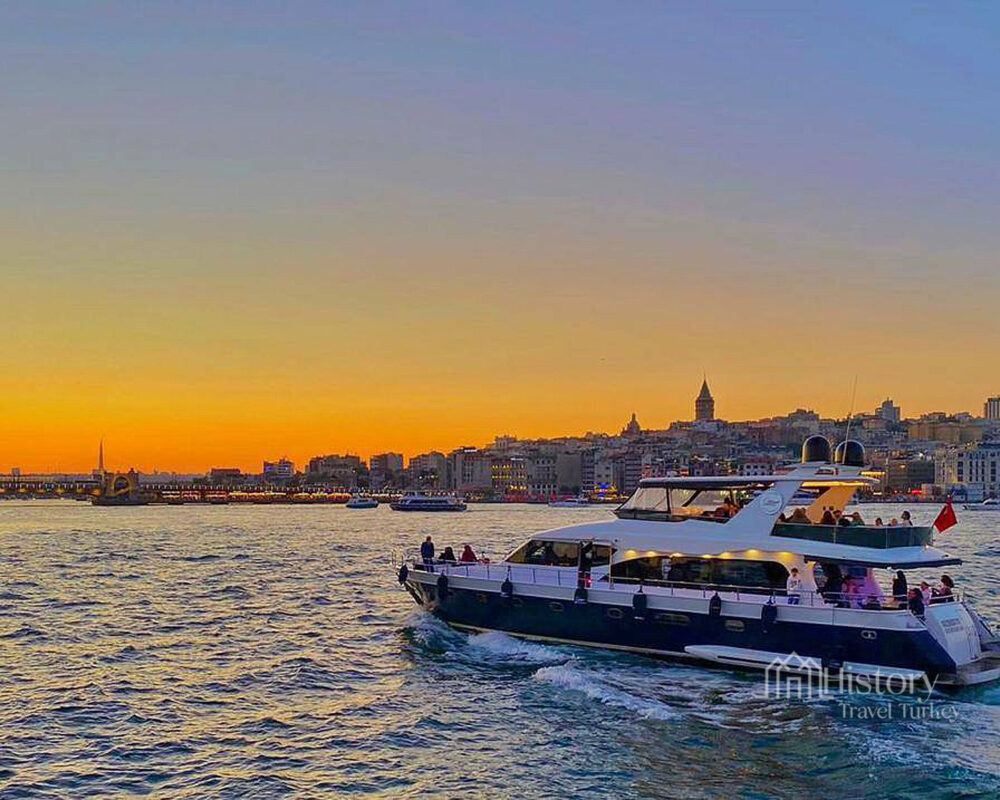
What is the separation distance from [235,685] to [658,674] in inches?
329

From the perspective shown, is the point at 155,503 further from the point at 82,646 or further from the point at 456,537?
the point at 82,646

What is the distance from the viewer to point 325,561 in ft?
173

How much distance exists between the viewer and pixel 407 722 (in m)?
18.2

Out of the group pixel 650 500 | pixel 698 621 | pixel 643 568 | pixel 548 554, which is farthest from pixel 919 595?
pixel 548 554

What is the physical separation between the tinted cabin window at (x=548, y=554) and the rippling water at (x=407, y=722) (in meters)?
1.96

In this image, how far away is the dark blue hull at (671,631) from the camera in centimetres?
1948

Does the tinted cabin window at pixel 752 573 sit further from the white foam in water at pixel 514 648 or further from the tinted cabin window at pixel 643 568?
the white foam in water at pixel 514 648

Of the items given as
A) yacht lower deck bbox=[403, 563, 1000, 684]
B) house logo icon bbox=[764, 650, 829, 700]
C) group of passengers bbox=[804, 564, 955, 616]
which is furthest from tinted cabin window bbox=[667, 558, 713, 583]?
house logo icon bbox=[764, 650, 829, 700]

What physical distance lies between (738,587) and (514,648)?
511 cm

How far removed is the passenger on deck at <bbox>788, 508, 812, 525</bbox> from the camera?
22.5 metres

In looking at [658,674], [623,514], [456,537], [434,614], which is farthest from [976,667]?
[456,537]

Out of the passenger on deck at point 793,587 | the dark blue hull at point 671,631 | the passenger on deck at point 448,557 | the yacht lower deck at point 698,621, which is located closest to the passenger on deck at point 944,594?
the yacht lower deck at point 698,621

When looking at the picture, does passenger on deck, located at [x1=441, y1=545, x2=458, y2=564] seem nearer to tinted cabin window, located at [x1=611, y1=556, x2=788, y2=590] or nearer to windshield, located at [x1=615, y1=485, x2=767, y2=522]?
windshield, located at [x1=615, y1=485, x2=767, y2=522]

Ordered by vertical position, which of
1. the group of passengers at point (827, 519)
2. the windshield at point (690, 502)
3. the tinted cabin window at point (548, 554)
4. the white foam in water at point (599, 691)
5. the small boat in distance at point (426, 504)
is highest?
the windshield at point (690, 502)
